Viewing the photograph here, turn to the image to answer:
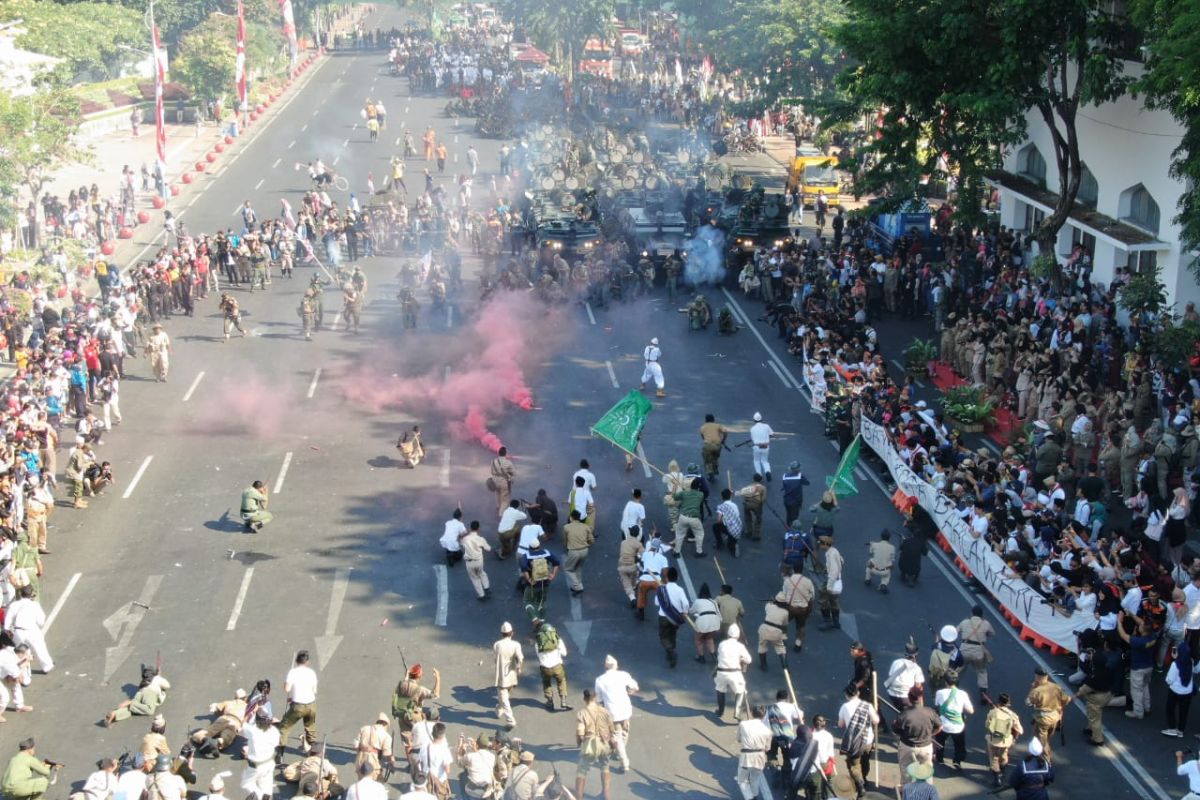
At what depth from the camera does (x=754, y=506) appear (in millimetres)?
23672

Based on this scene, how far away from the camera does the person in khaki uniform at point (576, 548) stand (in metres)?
21.5

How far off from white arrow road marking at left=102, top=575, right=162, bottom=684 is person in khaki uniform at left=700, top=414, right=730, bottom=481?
31.7 feet

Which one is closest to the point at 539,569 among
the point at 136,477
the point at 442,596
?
the point at 442,596

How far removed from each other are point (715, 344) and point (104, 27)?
5226 cm

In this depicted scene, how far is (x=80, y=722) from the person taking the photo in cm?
1873

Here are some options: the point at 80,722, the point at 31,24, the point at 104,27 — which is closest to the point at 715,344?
the point at 80,722

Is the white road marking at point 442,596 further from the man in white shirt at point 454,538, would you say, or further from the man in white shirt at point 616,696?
the man in white shirt at point 616,696

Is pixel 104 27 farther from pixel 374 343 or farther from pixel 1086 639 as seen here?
pixel 1086 639

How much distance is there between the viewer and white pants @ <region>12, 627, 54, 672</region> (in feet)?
64.0

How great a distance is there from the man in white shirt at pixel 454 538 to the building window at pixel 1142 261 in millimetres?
18038

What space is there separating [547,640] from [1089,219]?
21.6 meters

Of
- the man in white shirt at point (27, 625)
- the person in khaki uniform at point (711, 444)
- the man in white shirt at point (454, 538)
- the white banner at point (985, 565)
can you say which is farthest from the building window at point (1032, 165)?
the man in white shirt at point (27, 625)

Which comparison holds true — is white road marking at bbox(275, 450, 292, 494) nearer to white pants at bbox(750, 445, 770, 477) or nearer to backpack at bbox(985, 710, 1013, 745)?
white pants at bbox(750, 445, 770, 477)

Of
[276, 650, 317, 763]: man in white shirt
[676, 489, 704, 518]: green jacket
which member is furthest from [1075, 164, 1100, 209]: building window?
[276, 650, 317, 763]: man in white shirt
